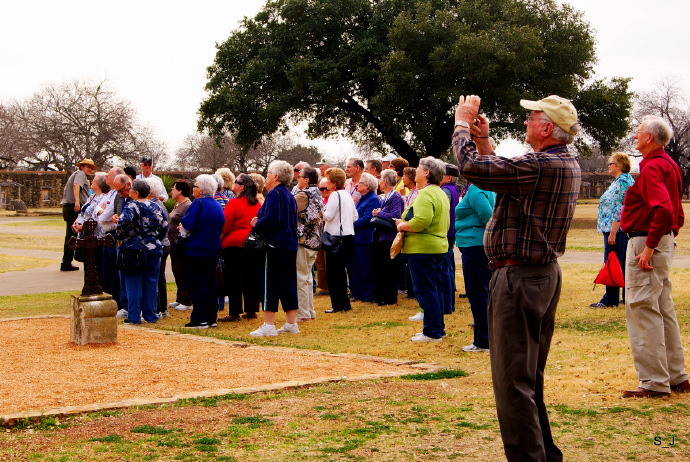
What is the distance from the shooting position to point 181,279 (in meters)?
11.4

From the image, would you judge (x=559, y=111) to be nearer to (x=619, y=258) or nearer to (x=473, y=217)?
(x=473, y=217)

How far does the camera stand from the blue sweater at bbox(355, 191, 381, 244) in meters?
11.4

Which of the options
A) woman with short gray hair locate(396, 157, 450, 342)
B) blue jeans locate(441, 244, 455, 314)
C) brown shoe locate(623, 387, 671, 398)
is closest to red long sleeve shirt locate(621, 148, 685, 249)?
brown shoe locate(623, 387, 671, 398)

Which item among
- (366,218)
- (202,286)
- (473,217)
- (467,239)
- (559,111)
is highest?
(559,111)

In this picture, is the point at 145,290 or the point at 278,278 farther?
the point at 145,290

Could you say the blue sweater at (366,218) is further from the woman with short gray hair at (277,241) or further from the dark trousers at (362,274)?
the woman with short gray hair at (277,241)

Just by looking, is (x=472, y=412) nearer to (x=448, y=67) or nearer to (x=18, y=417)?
(x=18, y=417)

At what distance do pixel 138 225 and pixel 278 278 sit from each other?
1924 millimetres

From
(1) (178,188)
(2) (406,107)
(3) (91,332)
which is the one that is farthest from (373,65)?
(3) (91,332)

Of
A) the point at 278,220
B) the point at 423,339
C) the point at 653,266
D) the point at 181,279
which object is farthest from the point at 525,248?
the point at 181,279

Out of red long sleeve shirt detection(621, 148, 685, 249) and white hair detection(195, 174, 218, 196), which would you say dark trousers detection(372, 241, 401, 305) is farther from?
red long sleeve shirt detection(621, 148, 685, 249)

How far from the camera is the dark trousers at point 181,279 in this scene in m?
11.3

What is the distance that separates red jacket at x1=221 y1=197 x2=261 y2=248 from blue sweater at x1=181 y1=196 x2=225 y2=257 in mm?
522

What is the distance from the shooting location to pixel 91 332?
26.3 ft
